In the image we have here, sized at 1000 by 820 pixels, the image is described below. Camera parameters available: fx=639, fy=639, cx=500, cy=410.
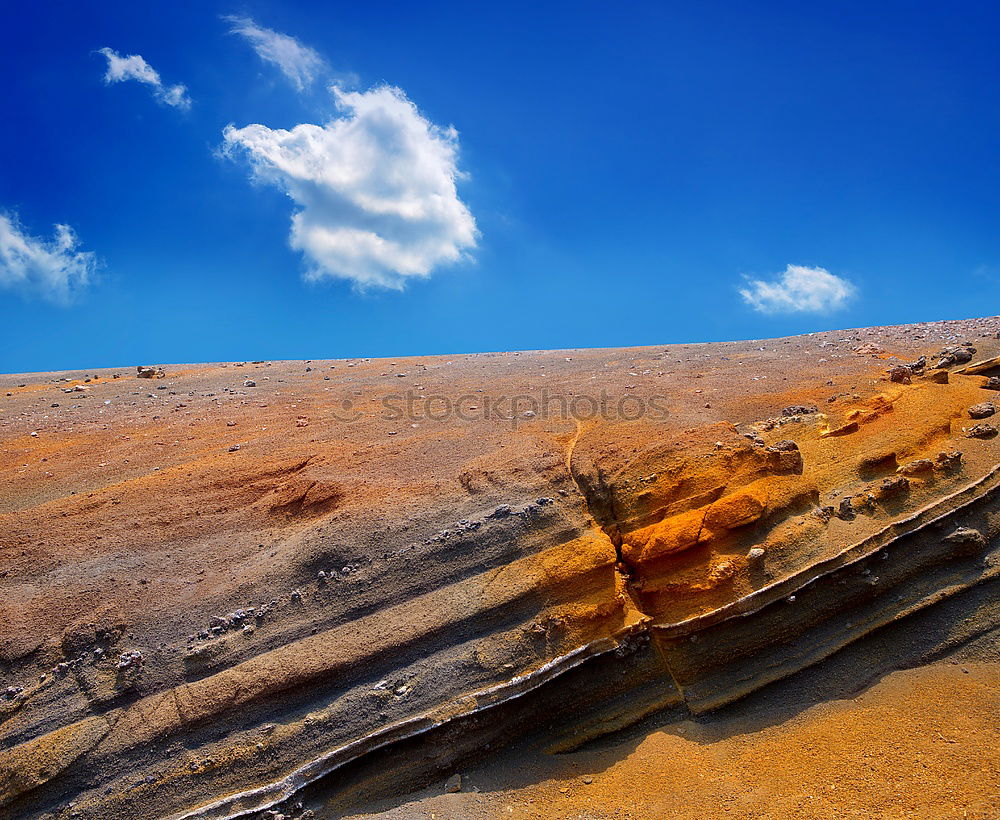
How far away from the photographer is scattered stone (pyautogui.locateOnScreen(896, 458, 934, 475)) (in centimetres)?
995

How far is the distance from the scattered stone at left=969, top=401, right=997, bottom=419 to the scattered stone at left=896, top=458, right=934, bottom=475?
196 centimetres

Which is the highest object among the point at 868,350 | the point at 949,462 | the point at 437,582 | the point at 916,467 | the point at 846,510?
the point at 868,350

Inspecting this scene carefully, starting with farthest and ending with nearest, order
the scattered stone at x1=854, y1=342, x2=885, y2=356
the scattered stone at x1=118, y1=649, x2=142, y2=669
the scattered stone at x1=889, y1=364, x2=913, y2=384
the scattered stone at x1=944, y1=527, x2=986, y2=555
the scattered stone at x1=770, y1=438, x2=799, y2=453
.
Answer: the scattered stone at x1=854, y1=342, x2=885, y2=356 < the scattered stone at x1=889, y1=364, x2=913, y2=384 < the scattered stone at x1=770, y1=438, x2=799, y2=453 < the scattered stone at x1=944, y1=527, x2=986, y2=555 < the scattered stone at x1=118, y1=649, x2=142, y2=669

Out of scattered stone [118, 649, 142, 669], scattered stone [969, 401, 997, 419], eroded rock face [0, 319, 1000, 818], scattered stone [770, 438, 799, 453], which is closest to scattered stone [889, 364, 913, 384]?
eroded rock face [0, 319, 1000, 818]

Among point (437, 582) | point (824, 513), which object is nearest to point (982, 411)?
point (824, 513)

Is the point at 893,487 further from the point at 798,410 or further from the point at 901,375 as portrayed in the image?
the point at 901,375

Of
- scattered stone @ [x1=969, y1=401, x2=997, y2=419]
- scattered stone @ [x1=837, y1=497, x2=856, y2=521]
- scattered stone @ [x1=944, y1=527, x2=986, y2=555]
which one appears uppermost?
scattered stone @ [x1=969, y1=401, x2=997, y2=419]

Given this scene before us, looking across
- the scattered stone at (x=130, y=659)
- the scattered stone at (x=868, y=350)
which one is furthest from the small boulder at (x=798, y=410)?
the scattered stone at (x=130, y=659)

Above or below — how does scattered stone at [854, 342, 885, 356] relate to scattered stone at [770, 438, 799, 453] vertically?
above

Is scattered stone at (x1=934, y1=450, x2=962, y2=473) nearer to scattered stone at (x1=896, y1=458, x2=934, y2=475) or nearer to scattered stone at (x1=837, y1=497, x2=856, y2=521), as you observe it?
scattered stone at (x1=896, y1=458, x2=934, y2=475)

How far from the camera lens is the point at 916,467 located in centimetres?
996

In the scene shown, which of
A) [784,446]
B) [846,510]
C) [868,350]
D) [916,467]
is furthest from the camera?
[868,350]

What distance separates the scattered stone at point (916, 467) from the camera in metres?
9.95

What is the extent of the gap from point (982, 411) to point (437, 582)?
9.75m
